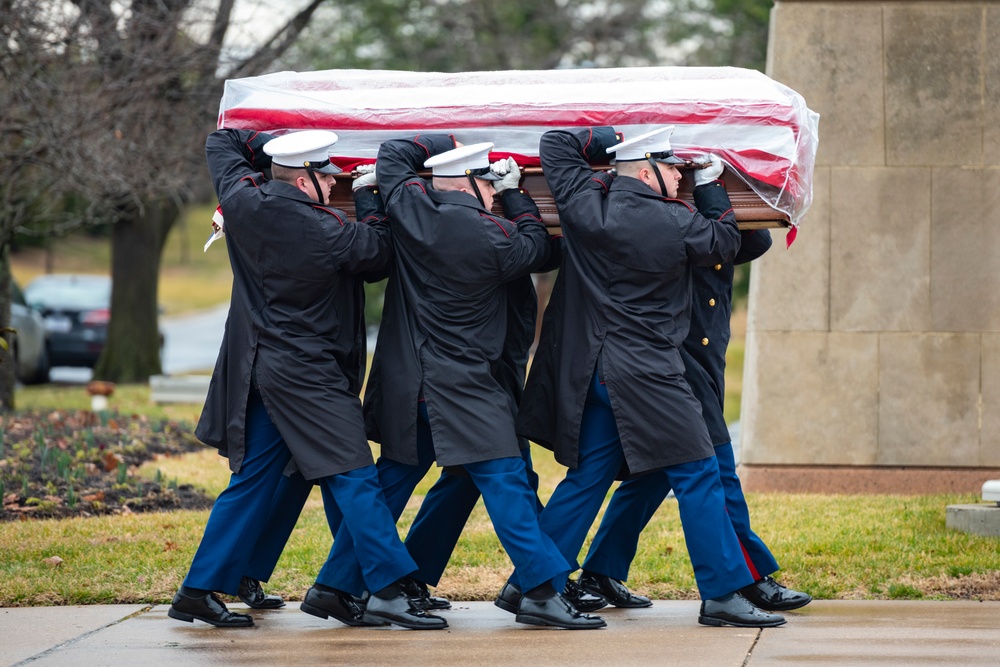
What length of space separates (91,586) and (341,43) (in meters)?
16.3

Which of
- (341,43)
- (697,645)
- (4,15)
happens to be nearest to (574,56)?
(341,43)

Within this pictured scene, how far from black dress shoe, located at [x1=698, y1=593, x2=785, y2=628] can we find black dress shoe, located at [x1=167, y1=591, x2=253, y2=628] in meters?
1.78

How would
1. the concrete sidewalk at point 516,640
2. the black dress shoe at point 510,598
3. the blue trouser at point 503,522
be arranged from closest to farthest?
1. the concrete sidewalk at point 516,640
2. the blue trouser at point 503,522
3. the black dress shoe at point 510,598

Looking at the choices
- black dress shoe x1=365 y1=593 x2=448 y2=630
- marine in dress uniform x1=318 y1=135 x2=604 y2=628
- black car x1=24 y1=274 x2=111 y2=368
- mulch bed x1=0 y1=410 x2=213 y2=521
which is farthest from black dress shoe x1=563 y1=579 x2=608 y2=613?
black car x1=24 y1=274 x2=111 y2=368

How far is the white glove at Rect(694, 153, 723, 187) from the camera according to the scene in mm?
Answer: 5457

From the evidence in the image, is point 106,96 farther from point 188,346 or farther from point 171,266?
point 171,266

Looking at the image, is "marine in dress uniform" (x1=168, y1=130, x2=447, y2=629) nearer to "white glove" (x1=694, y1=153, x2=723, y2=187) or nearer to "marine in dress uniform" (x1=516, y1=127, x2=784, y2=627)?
"marine in dress uniform" (x1=516, y1=127, x2=784, y2=627)

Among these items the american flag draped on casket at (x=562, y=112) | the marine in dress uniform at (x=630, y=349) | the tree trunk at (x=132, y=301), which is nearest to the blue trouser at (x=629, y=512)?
the marine in dress uniform at (x=630, y=349)

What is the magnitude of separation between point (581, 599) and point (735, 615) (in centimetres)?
72

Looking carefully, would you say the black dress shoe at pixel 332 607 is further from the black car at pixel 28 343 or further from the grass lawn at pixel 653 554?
the black car at pixel 28 343

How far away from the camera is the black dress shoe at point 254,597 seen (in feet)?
18.6

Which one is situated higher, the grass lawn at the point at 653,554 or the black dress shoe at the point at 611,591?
the black dress shoe at the point at 611,591

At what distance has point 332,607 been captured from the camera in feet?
17.4

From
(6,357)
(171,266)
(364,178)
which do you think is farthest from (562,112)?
(171,266)
